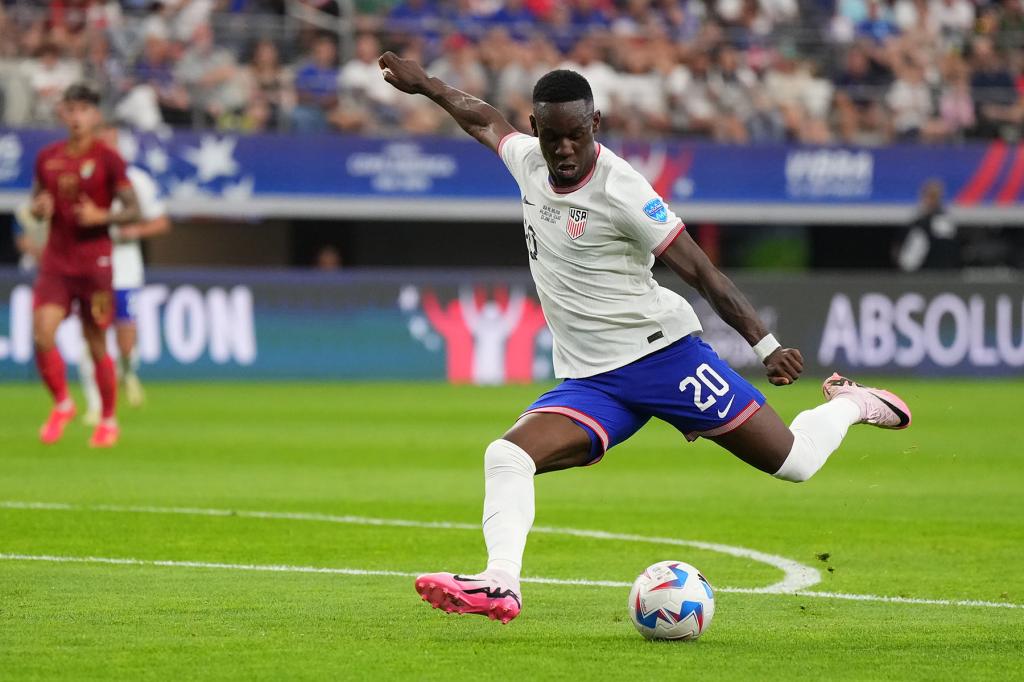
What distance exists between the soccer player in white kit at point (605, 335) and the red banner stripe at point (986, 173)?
69.9 ft

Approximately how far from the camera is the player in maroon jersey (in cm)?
1324

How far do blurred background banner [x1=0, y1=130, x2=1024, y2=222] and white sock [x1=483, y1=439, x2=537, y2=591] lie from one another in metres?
17.9

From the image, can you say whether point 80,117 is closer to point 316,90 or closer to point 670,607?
point 670,607

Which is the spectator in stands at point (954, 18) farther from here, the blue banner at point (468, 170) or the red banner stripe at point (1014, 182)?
the blue banner at point (468, 170)

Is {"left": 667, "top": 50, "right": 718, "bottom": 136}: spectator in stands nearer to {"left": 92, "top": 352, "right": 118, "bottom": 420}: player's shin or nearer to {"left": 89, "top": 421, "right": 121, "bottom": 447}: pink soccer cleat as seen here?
{"left": 89, "top": 421, "right": 121, "bottom": 447}: pink soccer cleat

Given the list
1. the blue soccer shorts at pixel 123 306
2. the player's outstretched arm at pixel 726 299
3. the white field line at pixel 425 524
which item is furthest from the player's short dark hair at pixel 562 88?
the blue soccer shorts at pixel 123 306

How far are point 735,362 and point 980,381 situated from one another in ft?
A: 11.2

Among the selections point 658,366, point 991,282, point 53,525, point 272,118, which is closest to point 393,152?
point 272,118

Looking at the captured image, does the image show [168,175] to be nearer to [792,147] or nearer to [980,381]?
[792,147]

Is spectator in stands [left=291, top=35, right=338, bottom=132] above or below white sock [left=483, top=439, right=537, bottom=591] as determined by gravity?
above

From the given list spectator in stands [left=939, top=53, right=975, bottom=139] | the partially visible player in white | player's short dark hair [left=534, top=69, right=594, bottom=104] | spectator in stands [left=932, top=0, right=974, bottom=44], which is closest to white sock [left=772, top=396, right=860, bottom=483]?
player's short dark hair [left=534, top=69, right=594, bottom=104]

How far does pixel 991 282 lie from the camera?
23.7 meters

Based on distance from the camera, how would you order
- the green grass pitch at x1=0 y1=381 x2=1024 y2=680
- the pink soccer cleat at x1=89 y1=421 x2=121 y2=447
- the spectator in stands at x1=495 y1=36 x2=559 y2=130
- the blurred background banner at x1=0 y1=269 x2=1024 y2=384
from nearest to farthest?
the green grass pitch at x1=0 y1=381 x2=1024 y2=680 → the pink soccer cleat at x1=89 y1=421 x2=121 y2=447 → the blurred background banner at x1=0 y1=269 x2=1024 y2=384 → the spectator in stands at x1=495 y1=36 x2=559 y2=130

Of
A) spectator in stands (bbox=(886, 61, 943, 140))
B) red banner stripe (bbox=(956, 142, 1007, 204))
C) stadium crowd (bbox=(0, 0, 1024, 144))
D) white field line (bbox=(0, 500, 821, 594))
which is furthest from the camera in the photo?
spectator in stands (bbox=(886, 61, 943, 140))
